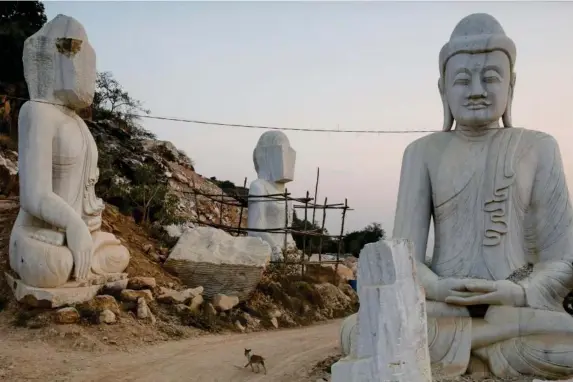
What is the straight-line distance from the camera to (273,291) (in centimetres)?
934

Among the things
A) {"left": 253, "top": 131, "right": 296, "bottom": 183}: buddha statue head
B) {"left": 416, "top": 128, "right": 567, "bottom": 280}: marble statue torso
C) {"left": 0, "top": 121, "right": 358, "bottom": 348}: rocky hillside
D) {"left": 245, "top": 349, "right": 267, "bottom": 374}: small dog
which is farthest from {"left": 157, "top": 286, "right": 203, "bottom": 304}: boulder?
{"left": 253, "top": 131, "right": 296, "bottom": 183}: buddha statue head

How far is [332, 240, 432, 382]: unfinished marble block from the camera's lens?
114 inches

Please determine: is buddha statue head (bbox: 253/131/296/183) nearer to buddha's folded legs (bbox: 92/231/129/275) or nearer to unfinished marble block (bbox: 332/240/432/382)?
buddha's folded legs (bbox: 92/231/129/275)

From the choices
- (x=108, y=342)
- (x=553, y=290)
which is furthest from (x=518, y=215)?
(x=108, y=342)

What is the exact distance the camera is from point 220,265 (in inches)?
341

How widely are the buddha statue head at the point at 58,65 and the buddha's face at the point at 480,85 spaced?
14.8 feet

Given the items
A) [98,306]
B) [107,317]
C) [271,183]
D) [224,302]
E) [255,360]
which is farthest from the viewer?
[271,183]

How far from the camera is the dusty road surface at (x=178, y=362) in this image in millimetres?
5492

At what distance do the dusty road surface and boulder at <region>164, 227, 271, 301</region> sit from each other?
149 centimetres

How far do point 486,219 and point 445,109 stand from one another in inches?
44.5

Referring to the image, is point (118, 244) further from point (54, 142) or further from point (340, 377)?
point (340, 377)

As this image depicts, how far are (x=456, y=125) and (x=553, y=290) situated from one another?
1.72 metres

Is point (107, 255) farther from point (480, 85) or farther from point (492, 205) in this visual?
point (480, 85)

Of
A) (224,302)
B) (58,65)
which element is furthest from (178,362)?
(58,65)
